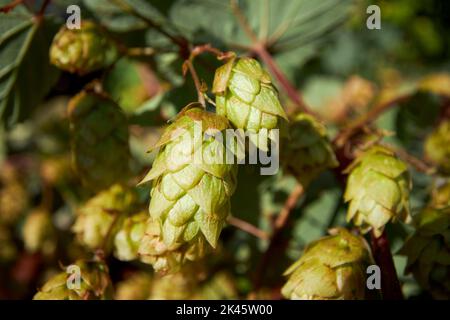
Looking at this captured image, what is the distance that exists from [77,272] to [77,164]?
0.32 metres

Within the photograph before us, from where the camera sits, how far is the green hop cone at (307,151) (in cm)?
151

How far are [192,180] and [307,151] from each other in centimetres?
47

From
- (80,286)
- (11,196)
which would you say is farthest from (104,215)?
(11,196)

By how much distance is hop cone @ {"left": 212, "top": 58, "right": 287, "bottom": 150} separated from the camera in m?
1.25

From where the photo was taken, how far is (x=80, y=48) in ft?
5.32

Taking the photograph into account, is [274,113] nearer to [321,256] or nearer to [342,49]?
[321,256]

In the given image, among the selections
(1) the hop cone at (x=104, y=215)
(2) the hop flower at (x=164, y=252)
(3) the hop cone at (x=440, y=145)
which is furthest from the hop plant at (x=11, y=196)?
(3) the hop cone at (x=440, y=145)

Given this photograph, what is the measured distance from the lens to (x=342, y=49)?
13.5ft

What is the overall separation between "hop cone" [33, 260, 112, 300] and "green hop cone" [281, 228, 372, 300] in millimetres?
453

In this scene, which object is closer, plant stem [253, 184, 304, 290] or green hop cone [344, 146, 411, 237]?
green hop cone [344, 146, 411, 237]

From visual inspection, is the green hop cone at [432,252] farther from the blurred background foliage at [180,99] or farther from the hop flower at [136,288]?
the hop flower at [136,288]

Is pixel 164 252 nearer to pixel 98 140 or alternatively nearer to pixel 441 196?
pixel 98 140

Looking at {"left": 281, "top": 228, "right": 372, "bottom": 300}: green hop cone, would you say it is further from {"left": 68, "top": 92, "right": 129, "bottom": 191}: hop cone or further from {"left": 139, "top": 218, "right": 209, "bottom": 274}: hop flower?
{"left": 68, "top": 92, "right": 129, "bottom": 191}: hop cone

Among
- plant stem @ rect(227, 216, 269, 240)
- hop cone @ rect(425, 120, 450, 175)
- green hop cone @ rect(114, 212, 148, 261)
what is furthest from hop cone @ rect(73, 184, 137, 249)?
hop cone @ rect(425, 120, 450, 175)
